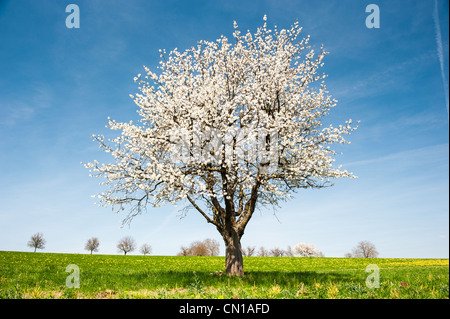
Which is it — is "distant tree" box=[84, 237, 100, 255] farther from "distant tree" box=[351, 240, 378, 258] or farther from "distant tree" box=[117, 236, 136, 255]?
"distant tree" box=[351, 240, 378, 258]

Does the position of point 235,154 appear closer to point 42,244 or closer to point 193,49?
point 193,49

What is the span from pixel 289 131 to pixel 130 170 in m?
8.23

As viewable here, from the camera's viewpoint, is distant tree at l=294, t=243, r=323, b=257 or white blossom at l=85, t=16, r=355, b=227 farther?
distant tree at l=294, t=243, r=323, b=257

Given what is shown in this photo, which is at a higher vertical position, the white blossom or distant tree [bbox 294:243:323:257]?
the white blossom

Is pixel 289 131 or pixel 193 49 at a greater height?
pixel 193 49

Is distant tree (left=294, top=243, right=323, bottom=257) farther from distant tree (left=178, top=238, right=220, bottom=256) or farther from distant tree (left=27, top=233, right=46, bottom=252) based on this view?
distant tree (left=27, top=233, right=46, bottom=252)

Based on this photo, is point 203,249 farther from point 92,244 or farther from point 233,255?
point 233,255

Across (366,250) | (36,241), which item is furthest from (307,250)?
(36,241)

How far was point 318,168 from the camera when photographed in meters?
14.2

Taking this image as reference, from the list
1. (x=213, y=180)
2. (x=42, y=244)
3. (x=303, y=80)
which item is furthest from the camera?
(x=42, y=244)

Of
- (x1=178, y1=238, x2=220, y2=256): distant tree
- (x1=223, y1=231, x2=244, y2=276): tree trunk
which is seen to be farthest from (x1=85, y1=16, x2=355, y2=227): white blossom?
(x1=178, y1=238, x2=220, y2=256): distant tree

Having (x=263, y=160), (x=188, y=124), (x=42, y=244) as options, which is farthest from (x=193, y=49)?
(x=42, y=244)

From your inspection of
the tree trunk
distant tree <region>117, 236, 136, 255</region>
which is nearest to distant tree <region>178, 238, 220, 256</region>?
distant tree <region>117, 236, 136, 255</region>
